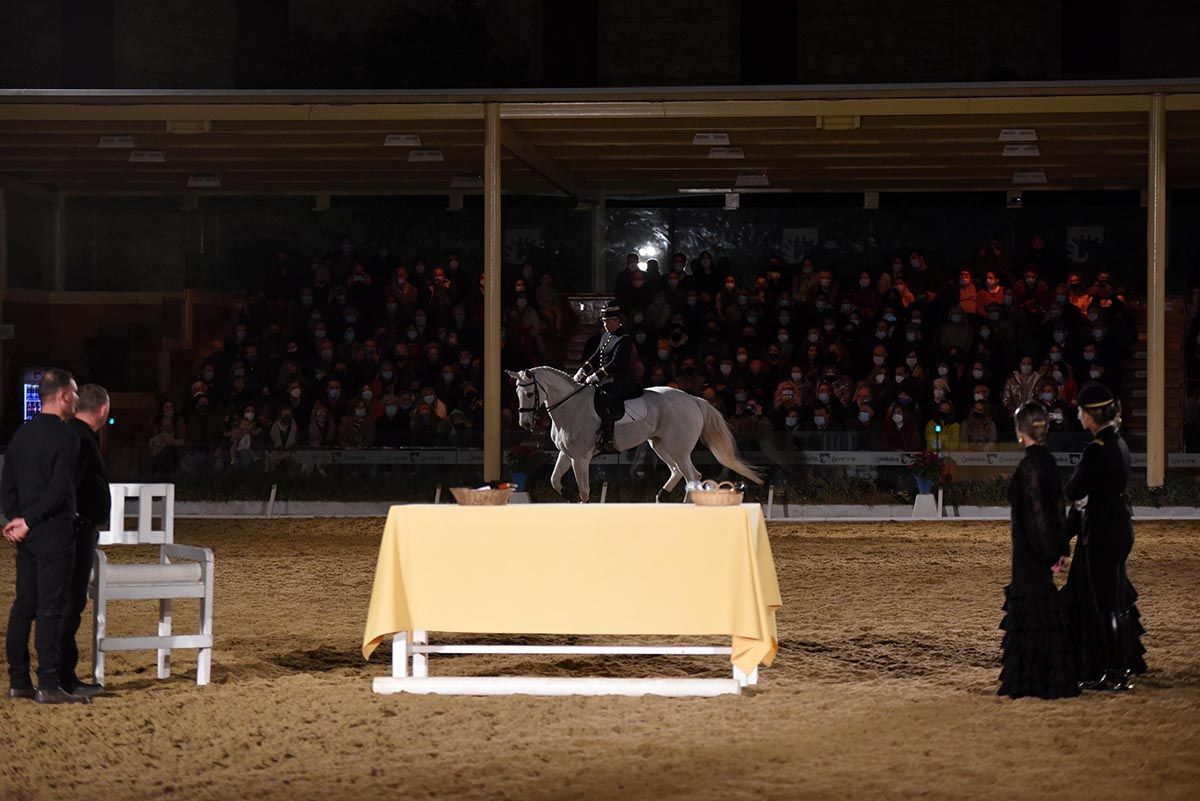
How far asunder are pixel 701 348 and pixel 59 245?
1193 cm

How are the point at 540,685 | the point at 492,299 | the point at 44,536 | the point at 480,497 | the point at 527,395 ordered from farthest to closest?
the point at 492,299 → the point at 527,395 → the point at 480,497 → the point at 540,685 → the point at 44,536

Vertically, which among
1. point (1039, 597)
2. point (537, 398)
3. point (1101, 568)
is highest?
point (537, 398)

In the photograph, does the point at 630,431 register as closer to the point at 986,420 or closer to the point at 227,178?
the point at 986,420

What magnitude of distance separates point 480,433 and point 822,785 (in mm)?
13728

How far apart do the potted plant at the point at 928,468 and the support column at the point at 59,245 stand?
15.5 meters

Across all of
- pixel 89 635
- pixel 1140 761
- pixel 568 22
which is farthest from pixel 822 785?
pixel 568 22

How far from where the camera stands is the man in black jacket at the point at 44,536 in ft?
28.0

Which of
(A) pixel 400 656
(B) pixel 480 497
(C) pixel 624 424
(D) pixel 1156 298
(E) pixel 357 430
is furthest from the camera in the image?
(E) pixel 357 430

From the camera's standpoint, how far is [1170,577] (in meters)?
13.9

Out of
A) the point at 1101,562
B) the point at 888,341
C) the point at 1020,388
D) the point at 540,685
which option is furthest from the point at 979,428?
the point at 540,685

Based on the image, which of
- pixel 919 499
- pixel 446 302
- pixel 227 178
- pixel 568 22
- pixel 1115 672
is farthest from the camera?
pixel 568 22

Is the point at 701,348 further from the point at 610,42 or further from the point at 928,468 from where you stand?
the point at 610,42

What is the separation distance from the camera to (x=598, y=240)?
91.1 ft

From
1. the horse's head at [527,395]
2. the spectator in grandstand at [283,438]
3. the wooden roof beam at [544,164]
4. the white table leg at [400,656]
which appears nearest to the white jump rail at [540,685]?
the white table leg at [400,656]
